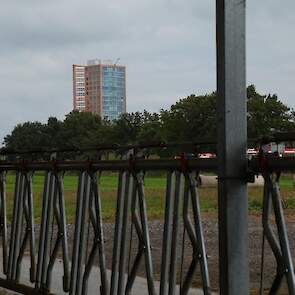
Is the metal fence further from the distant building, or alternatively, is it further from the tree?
the distant building

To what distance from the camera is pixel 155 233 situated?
42.7 ft

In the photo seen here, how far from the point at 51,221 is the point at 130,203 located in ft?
4.75

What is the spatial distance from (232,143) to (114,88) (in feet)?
10.7

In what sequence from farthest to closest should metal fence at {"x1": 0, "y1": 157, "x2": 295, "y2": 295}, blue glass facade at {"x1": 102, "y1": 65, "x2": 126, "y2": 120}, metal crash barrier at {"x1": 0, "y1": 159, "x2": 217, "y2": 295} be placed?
blue glass facade at {"x1": 102, "y1": 65, "x2": 126, "y2": 120}
metal crash barrier at {"x1": 0, "y1": 159, "x2": 217, "y2": 295}
metal fence at {"x1": 0, "y1": 157, "x2": 295, "y2": 295}

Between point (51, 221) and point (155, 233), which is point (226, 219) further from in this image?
point (155, 233)

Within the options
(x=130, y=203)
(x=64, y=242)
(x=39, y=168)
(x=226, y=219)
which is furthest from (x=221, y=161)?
(x=39, y=168)

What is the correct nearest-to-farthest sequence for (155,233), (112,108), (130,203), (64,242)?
(130,203)
(64,242)
(112,108)
(155,233)

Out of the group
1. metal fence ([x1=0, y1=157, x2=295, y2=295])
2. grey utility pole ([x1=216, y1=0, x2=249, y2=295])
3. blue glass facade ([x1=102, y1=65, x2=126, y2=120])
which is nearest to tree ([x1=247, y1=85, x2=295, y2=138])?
grey utility pole ([x1=216, y1=0, x2=249, y2=295])

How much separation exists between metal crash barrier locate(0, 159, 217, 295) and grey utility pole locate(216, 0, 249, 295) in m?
0.35

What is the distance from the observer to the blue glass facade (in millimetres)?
6797

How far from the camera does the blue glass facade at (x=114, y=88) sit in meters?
6.80

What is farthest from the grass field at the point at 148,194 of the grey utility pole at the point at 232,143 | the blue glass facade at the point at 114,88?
the blue glass facade at the point at 114,88

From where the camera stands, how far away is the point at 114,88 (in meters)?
6.84

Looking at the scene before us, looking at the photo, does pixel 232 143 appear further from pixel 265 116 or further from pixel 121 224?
pixel 121 224
